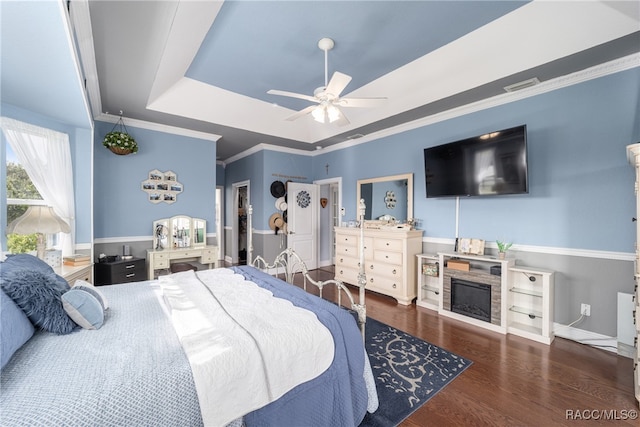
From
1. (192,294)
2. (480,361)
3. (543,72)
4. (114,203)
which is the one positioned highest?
(543,72)

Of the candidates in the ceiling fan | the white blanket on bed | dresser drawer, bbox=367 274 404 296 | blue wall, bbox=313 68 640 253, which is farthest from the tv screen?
the white blanket on bed

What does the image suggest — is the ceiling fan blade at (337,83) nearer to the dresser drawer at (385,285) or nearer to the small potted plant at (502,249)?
the small potted plant at (502,249)

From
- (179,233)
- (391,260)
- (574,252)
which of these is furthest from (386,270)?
(179,233)

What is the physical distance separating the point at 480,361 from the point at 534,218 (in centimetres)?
174

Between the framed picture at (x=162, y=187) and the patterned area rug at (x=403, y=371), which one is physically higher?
the framed picture at (x=162, y=187)

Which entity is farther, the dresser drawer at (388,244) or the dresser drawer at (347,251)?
the dresser drawer at (347,251)

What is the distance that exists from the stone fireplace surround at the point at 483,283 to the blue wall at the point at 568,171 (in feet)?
1.79

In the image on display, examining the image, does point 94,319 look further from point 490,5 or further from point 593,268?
point 593,268

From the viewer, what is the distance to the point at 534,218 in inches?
120

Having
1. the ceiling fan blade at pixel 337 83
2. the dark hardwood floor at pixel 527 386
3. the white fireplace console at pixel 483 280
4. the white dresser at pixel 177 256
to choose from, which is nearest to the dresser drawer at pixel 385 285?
the white fireplace console at pixel 483 280

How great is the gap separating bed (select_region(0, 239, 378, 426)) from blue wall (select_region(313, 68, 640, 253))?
8.19 feet

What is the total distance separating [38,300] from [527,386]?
129 inches

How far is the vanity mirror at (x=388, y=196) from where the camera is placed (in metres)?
4.29

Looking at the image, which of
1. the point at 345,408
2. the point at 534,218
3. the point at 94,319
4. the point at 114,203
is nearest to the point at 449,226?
the point at 534,218
